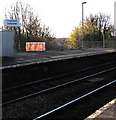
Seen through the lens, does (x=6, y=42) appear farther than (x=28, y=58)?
No

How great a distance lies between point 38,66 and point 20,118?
10.2 m

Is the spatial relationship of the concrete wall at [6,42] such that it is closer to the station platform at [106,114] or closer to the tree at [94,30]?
the station platform at [106,114]

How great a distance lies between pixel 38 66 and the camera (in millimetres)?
16266

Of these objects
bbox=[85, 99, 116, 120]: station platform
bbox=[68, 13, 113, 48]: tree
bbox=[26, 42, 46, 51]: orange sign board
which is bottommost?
bbox=[85, 99, 116, 120]: station platform

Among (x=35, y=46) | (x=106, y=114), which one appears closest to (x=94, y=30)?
(x=35, y=46)

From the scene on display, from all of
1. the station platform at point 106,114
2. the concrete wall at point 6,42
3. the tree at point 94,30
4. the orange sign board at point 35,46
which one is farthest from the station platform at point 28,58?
the tree at point 94,30

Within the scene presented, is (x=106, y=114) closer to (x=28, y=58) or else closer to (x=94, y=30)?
(x=28, y=58)

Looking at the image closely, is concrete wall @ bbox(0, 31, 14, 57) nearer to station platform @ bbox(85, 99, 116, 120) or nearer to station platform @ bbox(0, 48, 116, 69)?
station platform @ bbox(0, 48, 116, 69)

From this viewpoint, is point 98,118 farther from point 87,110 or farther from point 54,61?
point 54,61

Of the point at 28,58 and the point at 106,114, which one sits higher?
the point at 28,58

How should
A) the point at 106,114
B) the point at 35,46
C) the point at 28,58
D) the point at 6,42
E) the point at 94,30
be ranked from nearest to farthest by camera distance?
the point at 106,114
the point at 6,42
the point at 28,58
the point at 35,46
the point at 94,30

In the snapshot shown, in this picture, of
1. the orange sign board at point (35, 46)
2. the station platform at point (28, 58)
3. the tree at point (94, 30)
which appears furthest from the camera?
the tree at point (94, 30)

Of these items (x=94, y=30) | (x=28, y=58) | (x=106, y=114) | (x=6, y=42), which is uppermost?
(x=94, y=30)

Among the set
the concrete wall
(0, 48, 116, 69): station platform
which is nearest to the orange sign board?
(0, 48, 116, 69): station platform
